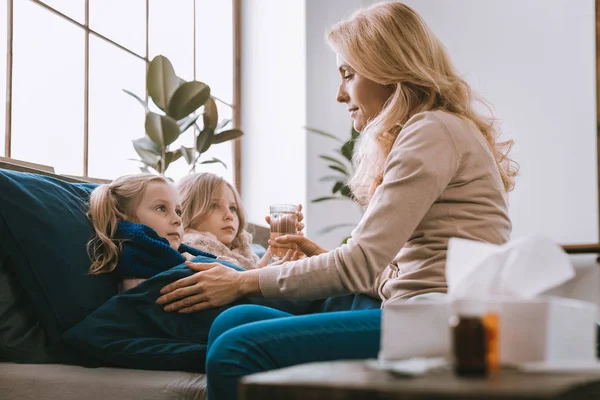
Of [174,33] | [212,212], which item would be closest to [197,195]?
[212,212]

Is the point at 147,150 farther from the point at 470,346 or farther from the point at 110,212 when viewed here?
the point at 470,346

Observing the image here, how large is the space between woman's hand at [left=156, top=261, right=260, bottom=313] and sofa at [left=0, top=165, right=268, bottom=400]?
14 cm

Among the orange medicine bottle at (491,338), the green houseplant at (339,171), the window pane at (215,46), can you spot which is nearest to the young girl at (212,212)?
the orange medicine bottle at (491,338)

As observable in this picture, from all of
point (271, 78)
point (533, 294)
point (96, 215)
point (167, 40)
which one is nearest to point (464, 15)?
point (271, 78)

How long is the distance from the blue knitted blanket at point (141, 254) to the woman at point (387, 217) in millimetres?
123

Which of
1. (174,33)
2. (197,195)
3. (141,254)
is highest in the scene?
(174,33)

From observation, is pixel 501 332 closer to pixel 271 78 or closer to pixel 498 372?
pixel 498 372

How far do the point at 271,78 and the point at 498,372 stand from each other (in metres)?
4.17

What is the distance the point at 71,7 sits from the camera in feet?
9.93

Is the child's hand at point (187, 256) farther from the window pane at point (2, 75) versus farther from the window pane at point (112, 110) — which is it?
the window pane at point (112, 110)

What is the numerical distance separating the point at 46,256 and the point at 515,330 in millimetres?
1026

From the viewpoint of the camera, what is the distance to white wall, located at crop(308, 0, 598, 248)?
4320 mm

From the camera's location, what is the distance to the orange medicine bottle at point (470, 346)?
2.05 feet

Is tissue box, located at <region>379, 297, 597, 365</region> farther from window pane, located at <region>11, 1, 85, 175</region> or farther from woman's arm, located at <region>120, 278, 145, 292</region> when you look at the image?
window pane, located at <region>11, 1, 85, 175</region>
